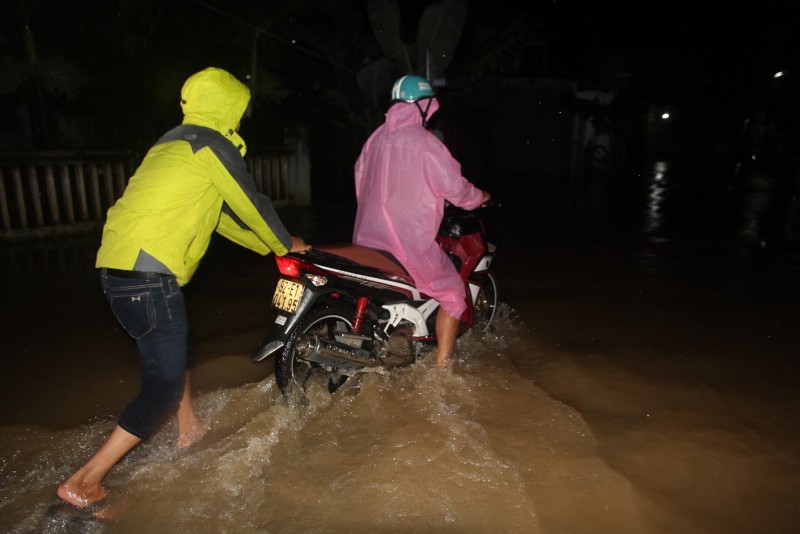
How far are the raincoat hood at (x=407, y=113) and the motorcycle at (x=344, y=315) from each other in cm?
77

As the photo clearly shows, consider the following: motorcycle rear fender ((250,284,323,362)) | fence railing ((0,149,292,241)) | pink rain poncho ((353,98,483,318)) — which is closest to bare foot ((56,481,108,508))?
motorcycle rear fender ((250,284,323,362))

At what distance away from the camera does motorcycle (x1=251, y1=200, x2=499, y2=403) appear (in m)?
3.27

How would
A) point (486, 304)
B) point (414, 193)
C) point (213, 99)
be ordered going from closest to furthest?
1. point (213, 99)
2. point (414, 193)
3. point (486, 304)

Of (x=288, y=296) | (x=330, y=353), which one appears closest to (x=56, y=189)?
(x=288, y=296)

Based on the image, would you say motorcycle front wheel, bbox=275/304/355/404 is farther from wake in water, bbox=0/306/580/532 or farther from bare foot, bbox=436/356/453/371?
bare foot, bbox=436/356/453/371

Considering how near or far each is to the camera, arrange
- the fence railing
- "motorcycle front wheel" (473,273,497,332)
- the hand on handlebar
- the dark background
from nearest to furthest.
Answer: the hand on handlebar, "motorcycle front wheel" (473,273,497,332), the fence railing, the dark background

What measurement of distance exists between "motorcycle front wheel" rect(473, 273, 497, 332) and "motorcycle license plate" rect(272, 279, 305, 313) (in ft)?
6.72

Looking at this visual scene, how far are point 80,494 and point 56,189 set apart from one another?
24.3ft

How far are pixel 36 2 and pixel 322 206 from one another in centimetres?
600

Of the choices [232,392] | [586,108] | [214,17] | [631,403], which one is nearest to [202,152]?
[232,392]

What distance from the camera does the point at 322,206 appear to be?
12297 millimetres

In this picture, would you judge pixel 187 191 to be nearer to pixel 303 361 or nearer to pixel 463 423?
pixel 303 361

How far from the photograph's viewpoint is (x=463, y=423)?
3.50 meters

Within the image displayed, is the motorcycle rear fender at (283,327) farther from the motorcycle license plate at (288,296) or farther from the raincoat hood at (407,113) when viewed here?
the raincoat hood at (407,113)
